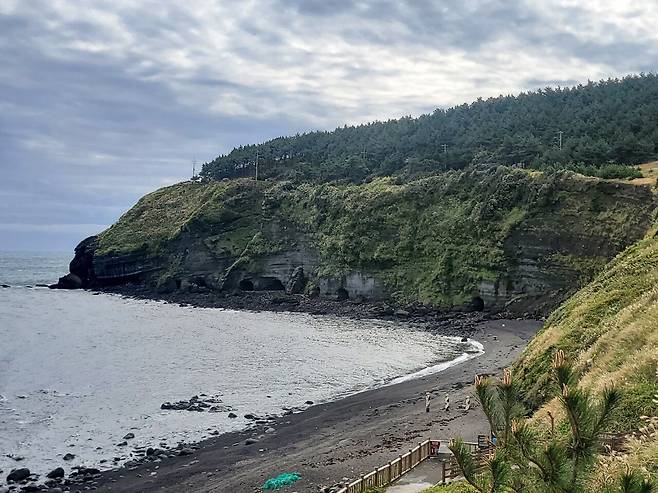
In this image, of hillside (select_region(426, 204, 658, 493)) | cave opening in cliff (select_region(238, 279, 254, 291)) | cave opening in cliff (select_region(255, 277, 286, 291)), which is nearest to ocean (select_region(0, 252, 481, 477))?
hillside (select_region(426, 204, 658, 493))

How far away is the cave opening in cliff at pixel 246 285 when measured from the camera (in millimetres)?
96375

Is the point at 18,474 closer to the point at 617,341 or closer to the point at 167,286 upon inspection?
the point at 617,341

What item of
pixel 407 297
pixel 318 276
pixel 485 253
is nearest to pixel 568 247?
pixel 485 253

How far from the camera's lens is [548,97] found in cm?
12038

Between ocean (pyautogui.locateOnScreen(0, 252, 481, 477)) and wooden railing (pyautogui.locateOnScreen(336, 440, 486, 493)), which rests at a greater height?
wooden railing (pyautogui.locateOnScreen(336, 440, 486, 493))

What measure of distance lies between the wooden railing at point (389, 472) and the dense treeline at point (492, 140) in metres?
58.4

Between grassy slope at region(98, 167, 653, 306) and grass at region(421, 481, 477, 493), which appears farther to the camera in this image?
grassy slope at region(98, 167, 653, 306)

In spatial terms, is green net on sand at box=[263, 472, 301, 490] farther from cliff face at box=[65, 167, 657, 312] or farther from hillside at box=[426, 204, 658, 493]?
cliff face at box=[65, 167, 657, 312]

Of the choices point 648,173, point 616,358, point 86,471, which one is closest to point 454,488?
point 616,358

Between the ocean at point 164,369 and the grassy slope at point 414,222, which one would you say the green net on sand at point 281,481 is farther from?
the grassy slope at point 414,222

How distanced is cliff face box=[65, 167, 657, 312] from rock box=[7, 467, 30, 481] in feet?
182

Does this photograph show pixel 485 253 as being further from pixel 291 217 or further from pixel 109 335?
pixel 109 335

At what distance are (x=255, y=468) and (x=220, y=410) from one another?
10098 mm

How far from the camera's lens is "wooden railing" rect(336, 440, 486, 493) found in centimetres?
1808
